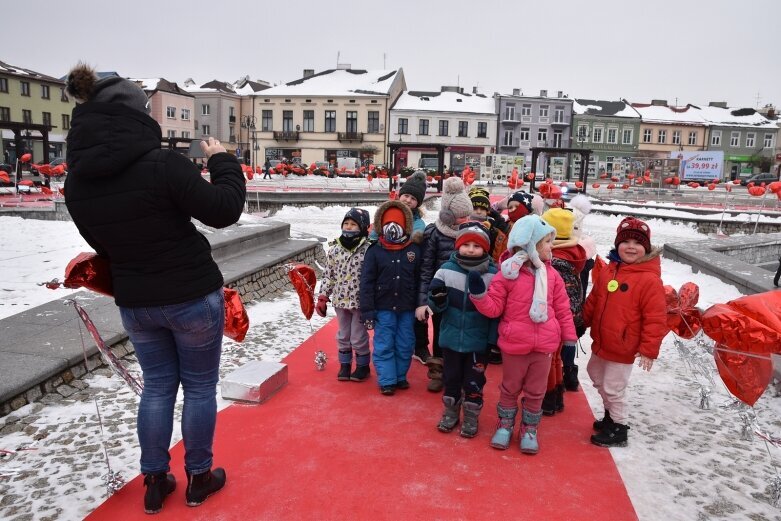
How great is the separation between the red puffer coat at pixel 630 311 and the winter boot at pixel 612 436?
454 millimetres

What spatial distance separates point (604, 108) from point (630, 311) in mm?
54366

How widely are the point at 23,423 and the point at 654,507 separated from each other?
11.8 ft

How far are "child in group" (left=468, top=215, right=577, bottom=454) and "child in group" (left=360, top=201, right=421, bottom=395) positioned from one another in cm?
90

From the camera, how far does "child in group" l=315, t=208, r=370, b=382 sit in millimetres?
4234

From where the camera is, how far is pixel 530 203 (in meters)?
4.84

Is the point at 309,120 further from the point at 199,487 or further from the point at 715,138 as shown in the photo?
the point at 199,487

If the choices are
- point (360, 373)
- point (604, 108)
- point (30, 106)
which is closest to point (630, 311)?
point (360, 373)

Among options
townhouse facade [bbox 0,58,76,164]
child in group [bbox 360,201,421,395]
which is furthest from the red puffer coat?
townhouse facade [bbox 0,58,76,164]

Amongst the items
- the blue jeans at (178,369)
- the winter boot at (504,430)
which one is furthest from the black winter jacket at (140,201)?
the winter boot at (504,430)

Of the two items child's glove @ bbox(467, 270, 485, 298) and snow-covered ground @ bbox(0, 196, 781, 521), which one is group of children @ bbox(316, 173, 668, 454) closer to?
child's glove @ bbox(467, 270, 485, 298)

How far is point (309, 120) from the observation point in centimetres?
4891

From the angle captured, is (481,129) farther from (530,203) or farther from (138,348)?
(138,348)

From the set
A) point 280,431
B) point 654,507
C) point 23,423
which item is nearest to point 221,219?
point 280,431

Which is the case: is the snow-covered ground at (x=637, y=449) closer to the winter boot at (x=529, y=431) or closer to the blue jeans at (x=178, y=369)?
the winter boot at (x=529, y=431)
